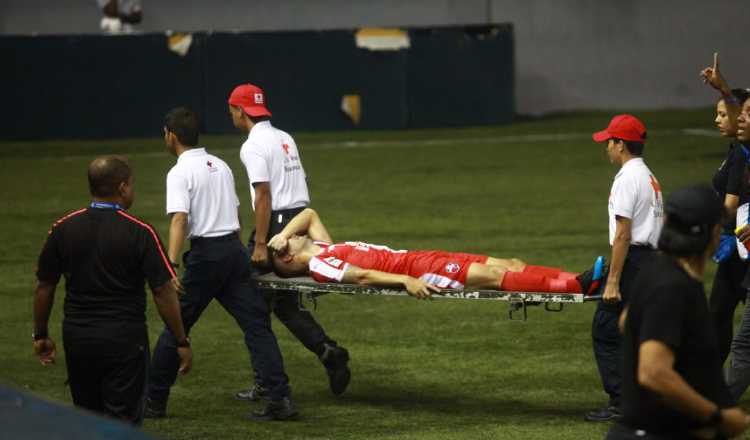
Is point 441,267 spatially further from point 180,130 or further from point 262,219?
point 180,130

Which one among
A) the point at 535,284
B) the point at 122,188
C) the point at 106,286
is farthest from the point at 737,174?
the point at 106,286

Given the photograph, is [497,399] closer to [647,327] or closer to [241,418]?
[241,418]

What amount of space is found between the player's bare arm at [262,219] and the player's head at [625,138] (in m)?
2.38

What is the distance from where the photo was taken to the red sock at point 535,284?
8.48 meters

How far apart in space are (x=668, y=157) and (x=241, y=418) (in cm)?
1452

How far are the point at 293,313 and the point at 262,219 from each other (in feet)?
2.55

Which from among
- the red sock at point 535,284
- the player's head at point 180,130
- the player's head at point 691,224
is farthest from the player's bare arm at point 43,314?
the player's head at point 691,224

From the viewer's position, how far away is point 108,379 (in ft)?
22.5

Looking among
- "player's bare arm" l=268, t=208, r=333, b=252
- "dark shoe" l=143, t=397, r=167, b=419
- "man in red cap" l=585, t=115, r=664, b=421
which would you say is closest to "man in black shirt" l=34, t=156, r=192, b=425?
"dark shoe" l=143, t=397, r=167, b=419

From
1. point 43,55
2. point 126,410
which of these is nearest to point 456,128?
point 43,55

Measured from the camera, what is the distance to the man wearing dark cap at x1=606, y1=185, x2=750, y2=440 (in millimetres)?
4898

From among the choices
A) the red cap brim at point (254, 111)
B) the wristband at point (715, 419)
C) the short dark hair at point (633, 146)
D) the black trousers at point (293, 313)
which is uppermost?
the red cap brim at point (254, 111)

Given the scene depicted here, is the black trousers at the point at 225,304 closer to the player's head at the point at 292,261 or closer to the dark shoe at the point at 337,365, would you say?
the player's head at the point at 292,261

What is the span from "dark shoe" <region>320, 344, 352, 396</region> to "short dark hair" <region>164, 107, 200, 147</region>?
6.06 ft
